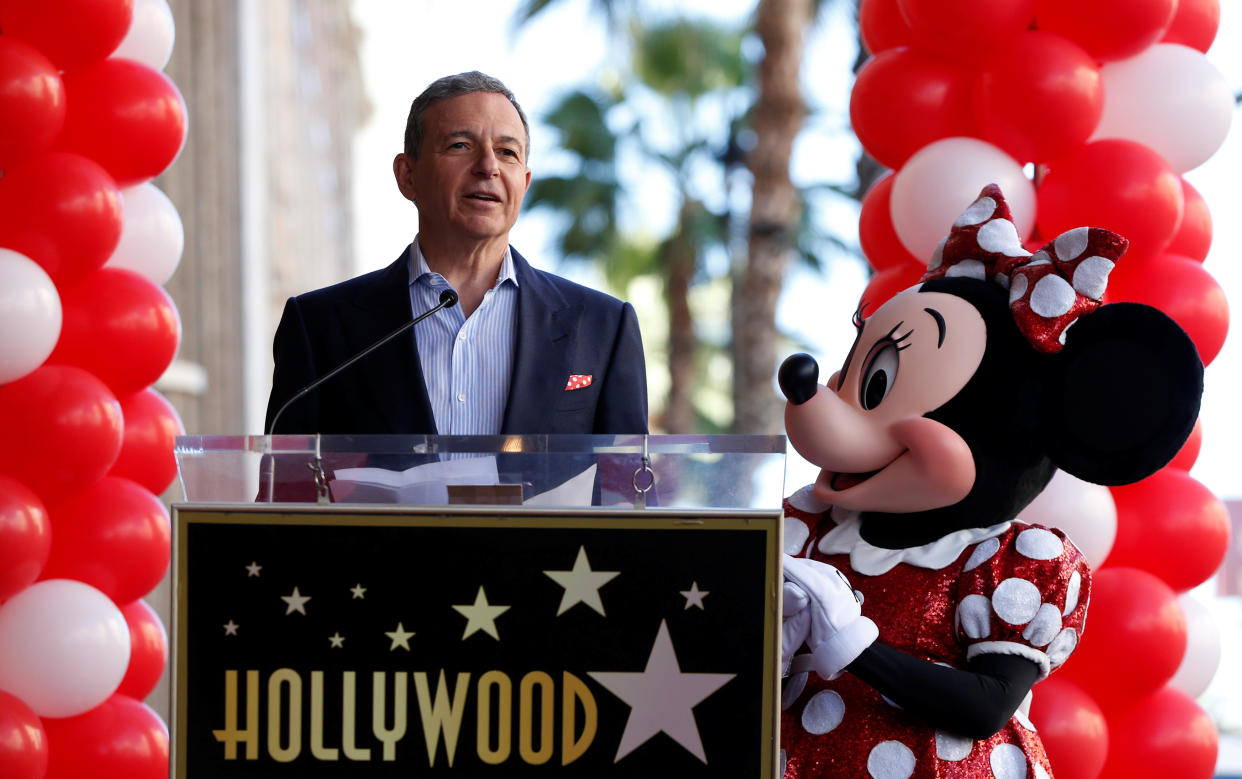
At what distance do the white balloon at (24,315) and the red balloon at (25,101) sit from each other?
0.85 feet

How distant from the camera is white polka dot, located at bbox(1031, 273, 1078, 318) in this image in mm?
2180

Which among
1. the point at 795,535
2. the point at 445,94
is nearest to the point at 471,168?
the point at 445,94

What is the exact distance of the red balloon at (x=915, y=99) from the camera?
11.1 ft

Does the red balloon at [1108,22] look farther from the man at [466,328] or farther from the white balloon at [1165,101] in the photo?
the man at [466,328]

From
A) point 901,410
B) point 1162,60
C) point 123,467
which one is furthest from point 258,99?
point 901,410

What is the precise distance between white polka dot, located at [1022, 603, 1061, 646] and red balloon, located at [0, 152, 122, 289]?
2466mm

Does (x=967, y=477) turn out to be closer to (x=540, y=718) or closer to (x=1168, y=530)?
(x=540, y=718)

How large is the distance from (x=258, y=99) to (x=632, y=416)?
5.63m

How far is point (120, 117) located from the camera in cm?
347

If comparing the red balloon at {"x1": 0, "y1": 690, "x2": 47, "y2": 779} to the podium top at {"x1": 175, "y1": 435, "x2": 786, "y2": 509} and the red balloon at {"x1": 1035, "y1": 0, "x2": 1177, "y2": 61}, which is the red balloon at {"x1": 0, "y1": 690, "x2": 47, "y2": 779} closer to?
the podium top at {"x1": 175, "y1": 435, "x2": 786, "y2": 509}

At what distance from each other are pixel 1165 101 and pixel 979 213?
46.2 inches

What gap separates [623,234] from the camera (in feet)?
54.2

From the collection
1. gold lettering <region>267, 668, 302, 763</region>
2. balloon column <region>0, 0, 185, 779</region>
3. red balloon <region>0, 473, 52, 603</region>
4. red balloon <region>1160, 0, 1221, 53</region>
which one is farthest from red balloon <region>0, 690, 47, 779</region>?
red balloon <region>1160, 0, 1221, 53</region>

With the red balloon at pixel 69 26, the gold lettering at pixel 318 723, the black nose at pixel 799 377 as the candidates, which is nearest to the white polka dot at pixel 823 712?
the black nose at pixel 799 377
